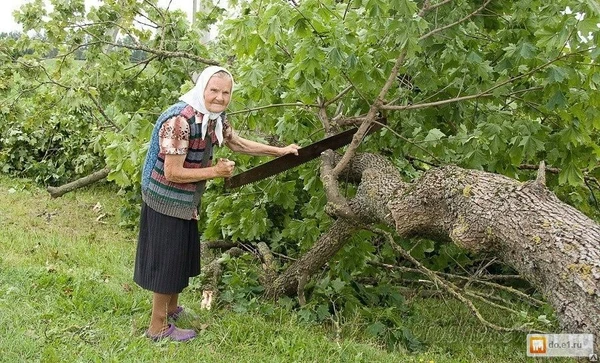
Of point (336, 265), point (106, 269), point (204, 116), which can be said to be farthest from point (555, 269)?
point (106, 269)

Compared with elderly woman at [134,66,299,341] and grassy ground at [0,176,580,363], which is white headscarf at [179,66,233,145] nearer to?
elderly woman at [134,66,299,341]

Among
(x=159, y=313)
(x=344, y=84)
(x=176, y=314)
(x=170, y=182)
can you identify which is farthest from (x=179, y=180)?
(x=344, y=84)

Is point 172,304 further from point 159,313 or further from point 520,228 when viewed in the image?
point 520,228

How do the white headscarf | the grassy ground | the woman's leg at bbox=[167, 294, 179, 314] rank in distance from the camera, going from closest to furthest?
Answer: 1. the white headscarf
2. the grassy ground
3. the woman's leg at bbox=[167, 294, 179, 314]

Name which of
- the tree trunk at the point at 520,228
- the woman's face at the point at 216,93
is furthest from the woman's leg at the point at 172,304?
the tree trunk at the point at 520,228

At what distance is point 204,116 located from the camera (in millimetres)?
3334

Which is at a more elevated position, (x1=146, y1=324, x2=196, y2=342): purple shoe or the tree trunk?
the tree trunk

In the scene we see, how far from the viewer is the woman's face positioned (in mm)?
3318

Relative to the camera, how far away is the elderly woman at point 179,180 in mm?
3281

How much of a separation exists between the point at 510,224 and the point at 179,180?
165 centimetres

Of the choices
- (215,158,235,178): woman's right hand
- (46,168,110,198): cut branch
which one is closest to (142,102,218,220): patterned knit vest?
(215,158,235,178): woman's right hand

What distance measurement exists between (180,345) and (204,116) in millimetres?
1287

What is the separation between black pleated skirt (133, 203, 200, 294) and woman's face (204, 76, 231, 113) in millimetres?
670

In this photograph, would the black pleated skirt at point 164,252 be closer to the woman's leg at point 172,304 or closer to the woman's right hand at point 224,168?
the woman's leg at point 172,304
